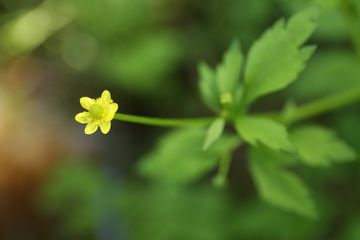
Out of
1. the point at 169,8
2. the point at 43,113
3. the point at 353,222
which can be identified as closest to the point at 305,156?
the point at 353,222

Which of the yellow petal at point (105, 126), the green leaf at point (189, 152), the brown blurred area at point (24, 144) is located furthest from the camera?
the brown blurred area at point (24, 144)

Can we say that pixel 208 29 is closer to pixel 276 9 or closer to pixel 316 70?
pixel 276 9

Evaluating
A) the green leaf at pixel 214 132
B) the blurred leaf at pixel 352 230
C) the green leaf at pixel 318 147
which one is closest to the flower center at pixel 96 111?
the green leaf at pixel 214 132

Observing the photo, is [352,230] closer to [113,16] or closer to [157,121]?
[157,121]

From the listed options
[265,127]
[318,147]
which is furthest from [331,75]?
[265,127]

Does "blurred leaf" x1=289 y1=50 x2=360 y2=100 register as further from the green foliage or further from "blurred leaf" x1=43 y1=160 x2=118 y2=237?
"blurred leaf" x1=43 y1=160 x2=118 y2=237

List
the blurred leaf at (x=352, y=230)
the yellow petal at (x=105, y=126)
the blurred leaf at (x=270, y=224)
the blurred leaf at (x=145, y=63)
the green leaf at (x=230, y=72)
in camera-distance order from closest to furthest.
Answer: the yellow petal at (x=105, y=126), the green leaf at (x=230, y=72), the blurred leaf at (x=352, y=230), the blurred leaf at (x=270, y=224), the blurred leaf at (x=145, y=63)

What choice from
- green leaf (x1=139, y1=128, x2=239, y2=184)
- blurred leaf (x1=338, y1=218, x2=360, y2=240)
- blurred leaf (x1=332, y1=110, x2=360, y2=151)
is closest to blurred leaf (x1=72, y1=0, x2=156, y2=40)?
blurred leaf (x1=332, y1=110, x2=360, y2=151)

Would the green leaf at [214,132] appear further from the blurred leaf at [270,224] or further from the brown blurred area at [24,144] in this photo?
the brown blurred area at [24,144]
